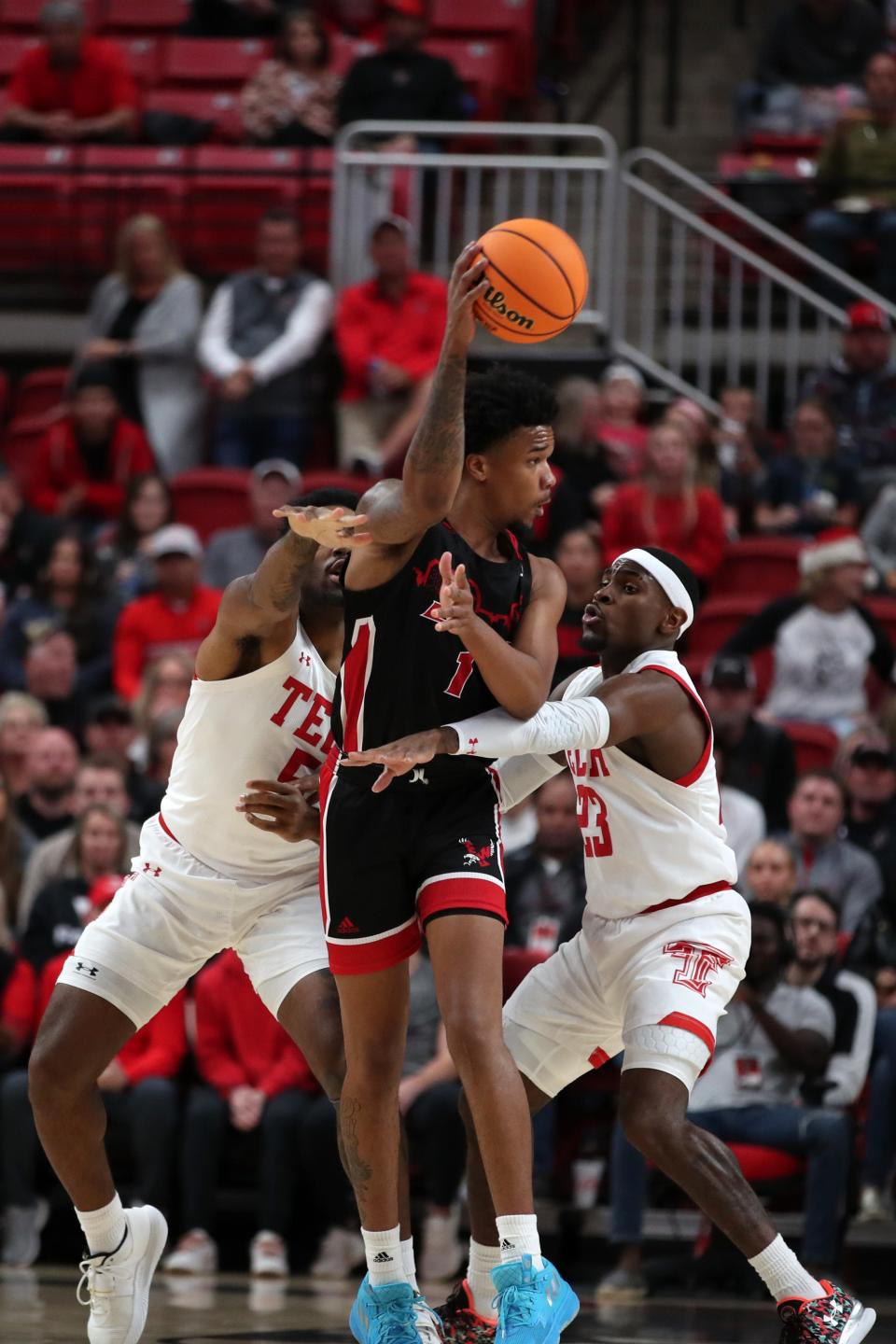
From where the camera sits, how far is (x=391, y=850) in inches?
218

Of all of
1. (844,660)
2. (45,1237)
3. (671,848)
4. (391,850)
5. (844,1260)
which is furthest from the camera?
(844,660)

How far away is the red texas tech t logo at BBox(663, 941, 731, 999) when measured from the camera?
19.0ft

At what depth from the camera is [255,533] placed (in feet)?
39.4

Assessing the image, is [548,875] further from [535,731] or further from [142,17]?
[142,17]

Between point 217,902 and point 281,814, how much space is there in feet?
1.18

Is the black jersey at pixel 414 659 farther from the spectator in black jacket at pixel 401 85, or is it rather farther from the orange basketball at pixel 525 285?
the spectator in black jacket at pixel 401 85

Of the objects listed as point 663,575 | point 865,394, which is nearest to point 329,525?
point 663,575

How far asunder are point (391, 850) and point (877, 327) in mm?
7906

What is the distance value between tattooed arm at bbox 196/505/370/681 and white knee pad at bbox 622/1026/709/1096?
1.51m

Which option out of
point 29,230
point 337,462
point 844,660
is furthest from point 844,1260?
point 29,230

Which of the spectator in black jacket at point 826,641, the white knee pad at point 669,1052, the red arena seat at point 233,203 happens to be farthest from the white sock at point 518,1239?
the red arena seat at point 233,203

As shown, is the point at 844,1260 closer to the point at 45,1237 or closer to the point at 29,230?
the point at 45,1237

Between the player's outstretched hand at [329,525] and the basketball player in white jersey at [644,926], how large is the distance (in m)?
0.54

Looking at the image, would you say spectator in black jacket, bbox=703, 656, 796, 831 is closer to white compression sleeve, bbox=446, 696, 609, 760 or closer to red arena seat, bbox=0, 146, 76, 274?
white compression sleeve, bbox=446, 696, 609, 760
